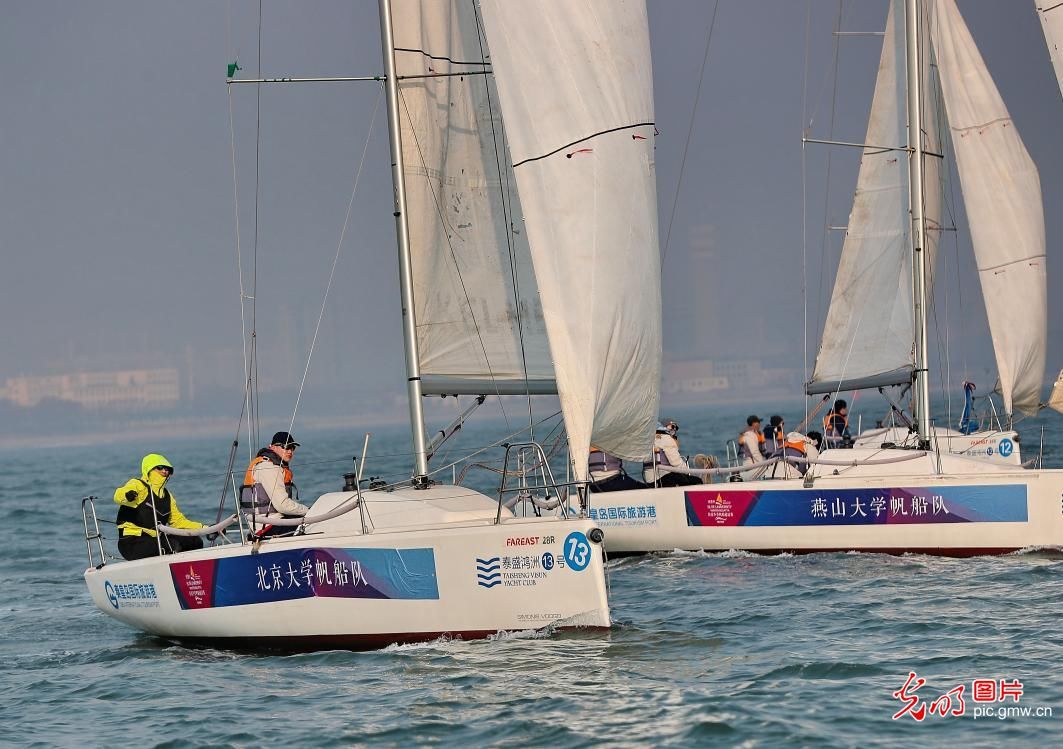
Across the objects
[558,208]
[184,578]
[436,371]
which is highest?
[558,208]

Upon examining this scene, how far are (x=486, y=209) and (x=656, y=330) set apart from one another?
83.3 inches

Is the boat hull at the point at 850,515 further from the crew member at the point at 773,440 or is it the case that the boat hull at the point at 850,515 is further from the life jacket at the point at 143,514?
the life jacket at the point at 143,514

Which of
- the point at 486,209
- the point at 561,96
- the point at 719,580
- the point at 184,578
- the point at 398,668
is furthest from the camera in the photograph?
the point at 719,580

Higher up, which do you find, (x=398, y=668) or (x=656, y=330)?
(x=656, y=330)

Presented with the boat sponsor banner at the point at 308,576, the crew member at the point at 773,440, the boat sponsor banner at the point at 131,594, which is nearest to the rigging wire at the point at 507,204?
the boat sponsor banner at the point at 308,576

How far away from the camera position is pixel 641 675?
9.48 metres

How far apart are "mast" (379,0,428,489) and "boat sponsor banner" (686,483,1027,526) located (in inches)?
205

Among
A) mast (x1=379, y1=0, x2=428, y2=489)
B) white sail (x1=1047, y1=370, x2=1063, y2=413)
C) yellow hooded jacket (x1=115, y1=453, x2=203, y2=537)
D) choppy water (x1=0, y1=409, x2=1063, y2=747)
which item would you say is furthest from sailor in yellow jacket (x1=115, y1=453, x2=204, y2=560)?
white sail (x1=1047, y1=370, x2=1063, y2=413)

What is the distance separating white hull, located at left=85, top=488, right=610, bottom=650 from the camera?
1024cm

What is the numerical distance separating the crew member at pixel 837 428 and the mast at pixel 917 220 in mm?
2448

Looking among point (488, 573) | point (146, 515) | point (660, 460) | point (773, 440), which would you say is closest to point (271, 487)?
point (146, 515)

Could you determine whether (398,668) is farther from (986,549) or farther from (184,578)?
(986,549)

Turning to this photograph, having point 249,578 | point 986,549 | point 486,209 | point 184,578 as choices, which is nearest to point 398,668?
point 249,578

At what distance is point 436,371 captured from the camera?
12.0m
